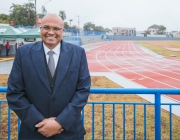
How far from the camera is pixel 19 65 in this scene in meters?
2.38

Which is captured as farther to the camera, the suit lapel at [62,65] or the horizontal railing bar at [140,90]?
the horizontal railing bar at [140,90]

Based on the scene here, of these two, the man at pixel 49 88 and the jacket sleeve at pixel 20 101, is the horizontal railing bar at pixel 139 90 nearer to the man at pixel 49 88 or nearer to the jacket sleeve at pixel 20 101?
the man at pixel 49 88

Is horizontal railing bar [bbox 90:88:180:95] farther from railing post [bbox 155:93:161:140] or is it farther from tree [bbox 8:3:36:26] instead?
tree [bbox 8:3:36:26]

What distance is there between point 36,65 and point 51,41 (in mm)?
285

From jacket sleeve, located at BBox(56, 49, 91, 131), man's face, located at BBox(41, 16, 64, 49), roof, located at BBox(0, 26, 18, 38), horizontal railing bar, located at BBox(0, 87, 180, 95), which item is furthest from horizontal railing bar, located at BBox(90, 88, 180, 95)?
roof, located at BBox(0, 26, 18, 38)

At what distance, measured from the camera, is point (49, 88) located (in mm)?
2285

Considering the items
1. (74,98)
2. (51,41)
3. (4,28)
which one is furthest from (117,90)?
(4,28)

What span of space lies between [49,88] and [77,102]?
0.95 feet

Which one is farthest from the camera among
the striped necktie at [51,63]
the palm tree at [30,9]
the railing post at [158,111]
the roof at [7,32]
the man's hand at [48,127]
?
the palm tree at [30,9]

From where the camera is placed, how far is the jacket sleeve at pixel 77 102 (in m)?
2.25

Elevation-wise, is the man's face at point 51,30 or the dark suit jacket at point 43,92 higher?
the man's face at point 51,30

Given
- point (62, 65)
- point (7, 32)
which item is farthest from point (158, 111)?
point (7, 32)

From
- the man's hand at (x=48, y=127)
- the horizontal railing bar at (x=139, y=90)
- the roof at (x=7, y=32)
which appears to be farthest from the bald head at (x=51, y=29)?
the roof at (x=7, y=32)

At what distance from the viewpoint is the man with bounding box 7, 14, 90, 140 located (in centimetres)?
226
